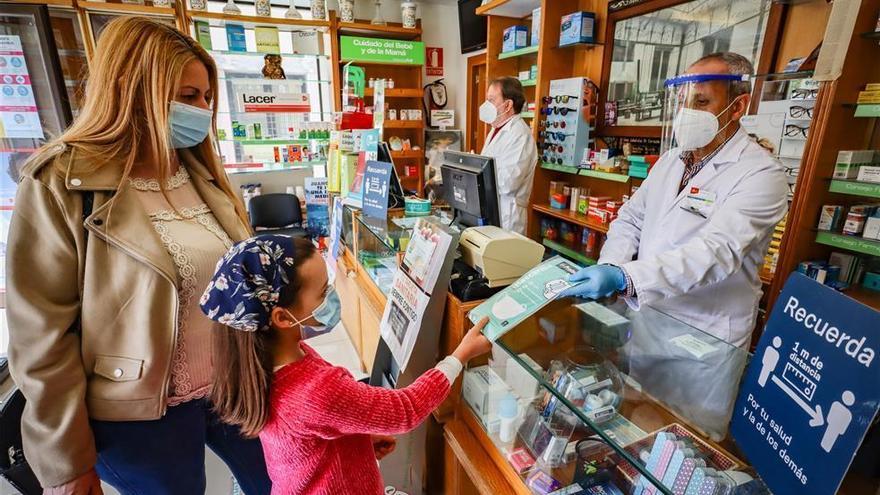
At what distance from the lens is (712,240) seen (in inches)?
49.1

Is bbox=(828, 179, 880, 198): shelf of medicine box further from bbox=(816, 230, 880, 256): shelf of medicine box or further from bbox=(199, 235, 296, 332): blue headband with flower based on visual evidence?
bbox=(199, 235, 296, 332): blue headband with flower

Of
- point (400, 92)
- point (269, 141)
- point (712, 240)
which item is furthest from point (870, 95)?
point (269, 141)

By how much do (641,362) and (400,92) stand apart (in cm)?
470

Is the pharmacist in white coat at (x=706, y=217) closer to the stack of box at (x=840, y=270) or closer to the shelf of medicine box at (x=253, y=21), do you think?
the stack of box at (x=840, y=270)

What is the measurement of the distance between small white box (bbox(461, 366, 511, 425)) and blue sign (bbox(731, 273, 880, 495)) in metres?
0.66

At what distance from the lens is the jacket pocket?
1.02 m

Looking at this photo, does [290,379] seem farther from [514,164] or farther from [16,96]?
[16,96]

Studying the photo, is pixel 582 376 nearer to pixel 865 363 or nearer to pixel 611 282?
pixel 611 282

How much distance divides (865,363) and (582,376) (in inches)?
22.6

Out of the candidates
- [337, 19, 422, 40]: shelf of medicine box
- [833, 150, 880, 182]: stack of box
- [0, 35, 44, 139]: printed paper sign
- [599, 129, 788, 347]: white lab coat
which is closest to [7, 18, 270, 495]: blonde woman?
[599, 129, 788, 347]: white lab coat

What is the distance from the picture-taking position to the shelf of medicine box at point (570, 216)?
10.7 feet

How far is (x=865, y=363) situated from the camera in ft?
1.79

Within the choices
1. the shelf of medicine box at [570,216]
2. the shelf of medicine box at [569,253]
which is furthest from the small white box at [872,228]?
the shelf of medicine box at [569,253]

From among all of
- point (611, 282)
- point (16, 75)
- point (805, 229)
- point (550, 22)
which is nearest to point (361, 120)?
point (550, 22)
